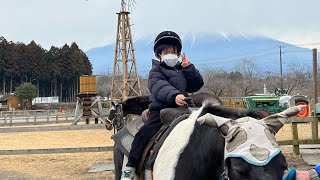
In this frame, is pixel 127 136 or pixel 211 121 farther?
pixel 127 136

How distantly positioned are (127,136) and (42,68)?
77136 mm

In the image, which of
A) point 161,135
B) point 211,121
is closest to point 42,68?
point 161,135

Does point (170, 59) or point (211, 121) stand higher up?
point (170, 59)

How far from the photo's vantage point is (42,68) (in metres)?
77.9

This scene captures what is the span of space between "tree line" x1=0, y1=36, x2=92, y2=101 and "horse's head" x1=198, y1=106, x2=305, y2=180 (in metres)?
76.6

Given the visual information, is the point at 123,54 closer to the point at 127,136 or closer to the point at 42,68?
the point at 127,136

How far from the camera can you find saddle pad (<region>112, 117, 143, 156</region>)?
4.04 m

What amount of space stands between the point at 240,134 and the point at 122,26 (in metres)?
29.1

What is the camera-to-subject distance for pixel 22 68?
76500 millimetres

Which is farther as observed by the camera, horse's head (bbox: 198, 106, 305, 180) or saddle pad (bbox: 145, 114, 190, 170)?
saddle pad (bbox: 145, 114, 190, 170)

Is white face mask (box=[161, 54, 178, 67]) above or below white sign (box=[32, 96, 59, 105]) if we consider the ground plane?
above

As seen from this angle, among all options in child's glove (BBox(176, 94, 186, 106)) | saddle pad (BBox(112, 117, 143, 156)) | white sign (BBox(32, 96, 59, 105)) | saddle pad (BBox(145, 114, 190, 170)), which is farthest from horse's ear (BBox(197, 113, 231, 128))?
white sign (BBox(32, 96, 59, 105))

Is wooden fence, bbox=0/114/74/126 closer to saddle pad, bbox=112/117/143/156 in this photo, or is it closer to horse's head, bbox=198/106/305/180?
saddle pad, bbox=112/117/143/156

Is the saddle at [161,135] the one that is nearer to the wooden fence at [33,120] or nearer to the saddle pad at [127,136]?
the saddle pad at [127,136]
